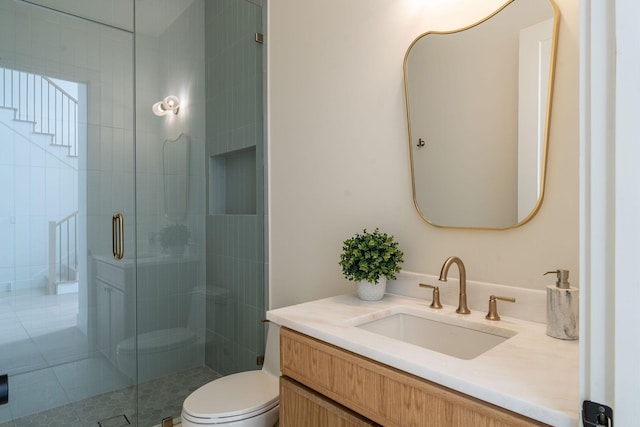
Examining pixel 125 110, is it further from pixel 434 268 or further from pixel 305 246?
pixel 434 268

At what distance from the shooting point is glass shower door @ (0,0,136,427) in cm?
177

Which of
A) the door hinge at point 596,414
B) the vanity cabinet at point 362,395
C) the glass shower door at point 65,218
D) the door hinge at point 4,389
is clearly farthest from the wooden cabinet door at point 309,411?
the door hinge at point 4,389

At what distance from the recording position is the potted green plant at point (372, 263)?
1374mm

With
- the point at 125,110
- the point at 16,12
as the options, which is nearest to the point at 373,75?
the point at 125,110

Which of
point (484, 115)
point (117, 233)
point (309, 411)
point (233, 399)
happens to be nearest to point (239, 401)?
point (233, 399)

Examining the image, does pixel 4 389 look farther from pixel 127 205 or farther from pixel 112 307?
pixel 127 205

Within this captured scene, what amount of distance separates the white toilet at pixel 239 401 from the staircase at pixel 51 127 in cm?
95

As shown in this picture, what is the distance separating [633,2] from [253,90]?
6.58ft

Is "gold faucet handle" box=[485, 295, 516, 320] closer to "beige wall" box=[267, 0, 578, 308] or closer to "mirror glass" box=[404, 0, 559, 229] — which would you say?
"beige wall" box=[267, 0, 578, 308]

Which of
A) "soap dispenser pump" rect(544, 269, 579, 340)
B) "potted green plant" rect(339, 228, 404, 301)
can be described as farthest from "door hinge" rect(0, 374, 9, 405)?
"soap dispenser pump" rect(544, 269, 579, 340)

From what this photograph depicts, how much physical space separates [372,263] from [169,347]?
1366 millimetres

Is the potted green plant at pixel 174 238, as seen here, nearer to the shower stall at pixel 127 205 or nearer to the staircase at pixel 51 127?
the shower stall at pixel 127 205

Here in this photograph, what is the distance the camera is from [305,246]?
1.97 metres

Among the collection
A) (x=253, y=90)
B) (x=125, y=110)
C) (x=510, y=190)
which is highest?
(x=253, y=90)
